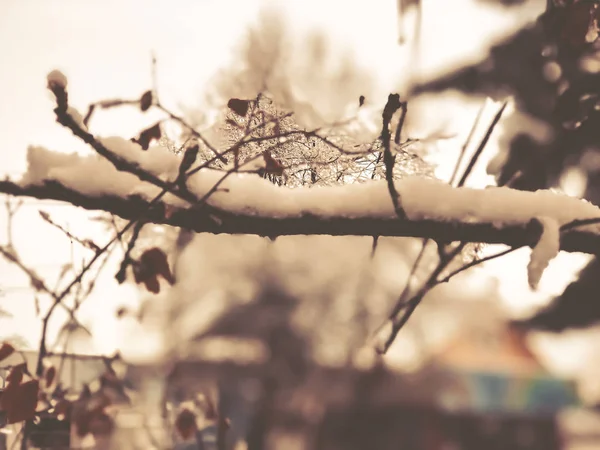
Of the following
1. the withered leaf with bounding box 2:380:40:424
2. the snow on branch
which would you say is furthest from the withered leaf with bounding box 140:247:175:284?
the withered leaf with bounding box 2:380:40:424

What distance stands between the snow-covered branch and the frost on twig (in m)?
0.01

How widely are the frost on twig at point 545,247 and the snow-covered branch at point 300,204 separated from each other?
0.04ft

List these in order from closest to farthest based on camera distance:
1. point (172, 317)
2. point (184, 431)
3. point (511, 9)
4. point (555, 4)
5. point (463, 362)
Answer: point (555, 4) < point (184, 431) < point (511, 9) < point (172, 317) < point (463, 362)

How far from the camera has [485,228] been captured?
118 centimetres

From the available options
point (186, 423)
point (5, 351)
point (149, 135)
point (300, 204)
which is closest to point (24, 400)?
point (5, 351)

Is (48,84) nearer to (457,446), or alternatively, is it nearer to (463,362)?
(457,446)

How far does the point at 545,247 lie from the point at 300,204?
1.88 ft

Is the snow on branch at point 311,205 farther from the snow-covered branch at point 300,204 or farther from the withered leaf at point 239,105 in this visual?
the withered leaf at point 239,105

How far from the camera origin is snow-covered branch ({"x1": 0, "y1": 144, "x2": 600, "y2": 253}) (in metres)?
1.08

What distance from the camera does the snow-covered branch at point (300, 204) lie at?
1.08 metres

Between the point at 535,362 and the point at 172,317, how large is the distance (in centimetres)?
734

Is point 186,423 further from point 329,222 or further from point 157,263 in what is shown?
point 329,222

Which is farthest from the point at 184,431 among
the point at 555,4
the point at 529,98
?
the point at 529,98

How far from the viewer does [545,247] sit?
1122 mm
